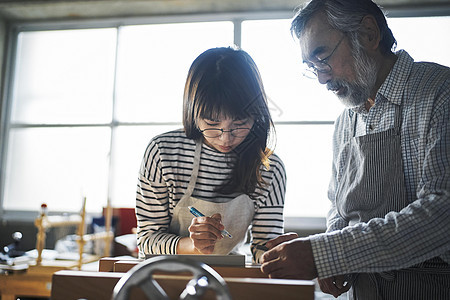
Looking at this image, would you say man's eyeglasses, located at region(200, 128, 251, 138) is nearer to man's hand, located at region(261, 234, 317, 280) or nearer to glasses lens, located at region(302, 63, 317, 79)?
glasses lens, located at region(302, 63, 317, 79)

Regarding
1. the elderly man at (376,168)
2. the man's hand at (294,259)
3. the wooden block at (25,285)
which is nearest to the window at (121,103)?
the wooden block at (25,285)

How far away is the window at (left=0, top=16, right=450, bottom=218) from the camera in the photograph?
12.9 ft

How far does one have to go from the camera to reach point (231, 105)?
1.32 meters

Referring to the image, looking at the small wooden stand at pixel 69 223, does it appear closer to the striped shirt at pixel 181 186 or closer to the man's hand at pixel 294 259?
the striped shirt at pixel 181 186

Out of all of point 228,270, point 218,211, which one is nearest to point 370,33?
point 218,211

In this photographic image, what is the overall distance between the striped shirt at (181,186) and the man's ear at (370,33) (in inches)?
20.1

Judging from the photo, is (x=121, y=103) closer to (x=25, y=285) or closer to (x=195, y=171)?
(x=25, y=285)

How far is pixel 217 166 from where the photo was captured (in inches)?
58.2

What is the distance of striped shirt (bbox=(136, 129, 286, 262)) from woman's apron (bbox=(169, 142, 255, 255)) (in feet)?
0.06

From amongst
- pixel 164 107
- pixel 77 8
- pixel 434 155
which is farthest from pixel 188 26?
pixel 434 155

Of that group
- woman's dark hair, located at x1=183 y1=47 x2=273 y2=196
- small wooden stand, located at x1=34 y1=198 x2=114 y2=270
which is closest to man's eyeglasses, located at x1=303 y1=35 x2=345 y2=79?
woman's dark hair, located at x1=183 y1=47 x2=273 y2=196

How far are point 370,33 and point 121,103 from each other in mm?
3327

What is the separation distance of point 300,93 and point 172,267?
11.8 feet

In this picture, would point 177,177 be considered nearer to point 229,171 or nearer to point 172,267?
point 229,171
